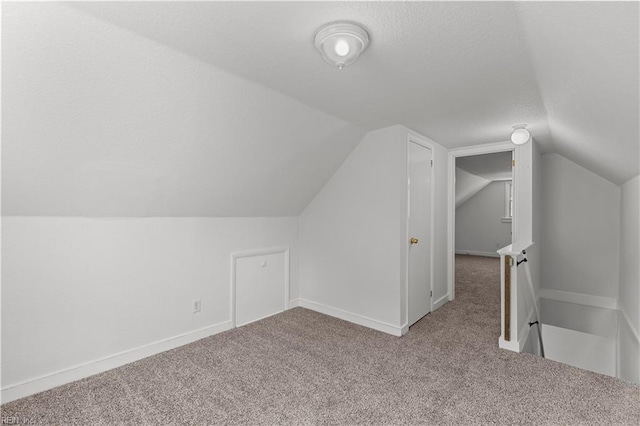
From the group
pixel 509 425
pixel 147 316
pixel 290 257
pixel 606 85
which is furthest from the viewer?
pixel 290 257

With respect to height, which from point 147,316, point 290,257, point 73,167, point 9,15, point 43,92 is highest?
point 9,15

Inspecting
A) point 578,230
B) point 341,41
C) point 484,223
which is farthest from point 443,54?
point 484,223

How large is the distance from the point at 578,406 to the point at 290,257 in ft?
8.88

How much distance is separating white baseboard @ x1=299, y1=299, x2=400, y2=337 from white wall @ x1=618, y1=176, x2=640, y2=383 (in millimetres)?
2134

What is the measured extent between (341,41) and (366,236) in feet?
6.72

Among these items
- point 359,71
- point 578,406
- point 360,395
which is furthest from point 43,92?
point 578,406

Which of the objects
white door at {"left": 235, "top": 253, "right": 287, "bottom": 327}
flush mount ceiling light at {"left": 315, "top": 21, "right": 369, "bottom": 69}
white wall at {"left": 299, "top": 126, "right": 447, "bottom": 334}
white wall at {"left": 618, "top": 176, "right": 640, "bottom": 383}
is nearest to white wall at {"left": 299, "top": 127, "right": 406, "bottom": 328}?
white wall at {"left": 299, "top": 126, "right": 447, "bottom": 334}

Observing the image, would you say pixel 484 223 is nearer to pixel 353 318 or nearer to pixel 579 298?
pixel 579 298

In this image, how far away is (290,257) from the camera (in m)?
3.73

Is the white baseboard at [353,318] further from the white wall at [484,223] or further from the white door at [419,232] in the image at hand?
the white wall at [484,223]

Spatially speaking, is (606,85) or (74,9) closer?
(74,9)

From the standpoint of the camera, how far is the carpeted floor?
5.87ft

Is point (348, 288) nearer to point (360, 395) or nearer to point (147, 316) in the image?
point (360, 395)

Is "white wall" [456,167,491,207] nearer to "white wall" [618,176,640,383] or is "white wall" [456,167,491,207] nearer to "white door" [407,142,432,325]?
"white wall" [618,176,640,383]
